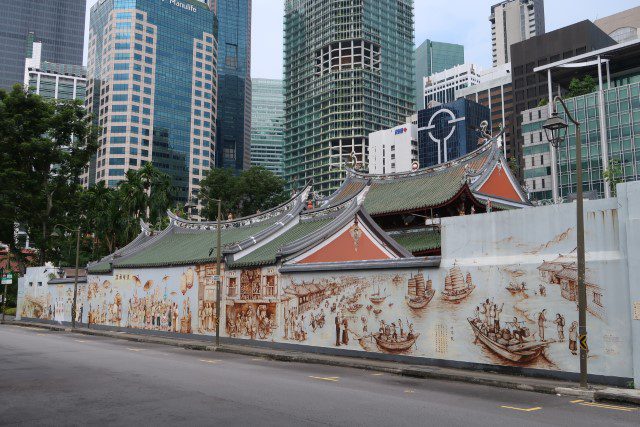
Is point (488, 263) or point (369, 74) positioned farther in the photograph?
point (369, 74)

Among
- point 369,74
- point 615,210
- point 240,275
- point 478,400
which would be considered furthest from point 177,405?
point 369,74

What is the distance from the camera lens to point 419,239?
3322 cm

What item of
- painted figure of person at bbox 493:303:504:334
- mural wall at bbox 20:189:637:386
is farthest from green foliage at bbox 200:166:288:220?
painted figure of person at bbox 493:303:504:334

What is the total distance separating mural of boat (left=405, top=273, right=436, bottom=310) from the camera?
20.9 m

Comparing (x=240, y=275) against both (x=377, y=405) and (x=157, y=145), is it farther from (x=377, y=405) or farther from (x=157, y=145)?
(x=157, y=145)

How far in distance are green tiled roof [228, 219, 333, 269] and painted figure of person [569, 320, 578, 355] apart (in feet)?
47.9

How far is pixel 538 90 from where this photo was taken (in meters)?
133

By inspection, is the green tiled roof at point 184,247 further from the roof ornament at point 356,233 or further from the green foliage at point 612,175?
the green foliage at point 612,175

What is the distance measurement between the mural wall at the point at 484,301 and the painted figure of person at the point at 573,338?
29 mm

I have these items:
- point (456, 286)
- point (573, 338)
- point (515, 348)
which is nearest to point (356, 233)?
point (456, 286)

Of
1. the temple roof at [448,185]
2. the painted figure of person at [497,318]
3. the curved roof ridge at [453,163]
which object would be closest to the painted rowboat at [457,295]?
the painted figure of person at [497,318]

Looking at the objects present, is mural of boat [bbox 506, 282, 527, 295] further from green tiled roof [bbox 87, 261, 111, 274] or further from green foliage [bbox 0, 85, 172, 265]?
green foliage [bbox 0, 85, 172, 265]

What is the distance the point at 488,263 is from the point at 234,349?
43.5ft

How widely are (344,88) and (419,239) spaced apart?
157744 millimetres
